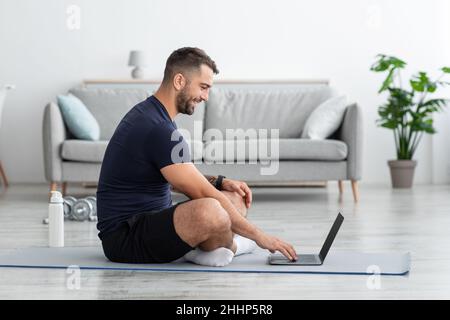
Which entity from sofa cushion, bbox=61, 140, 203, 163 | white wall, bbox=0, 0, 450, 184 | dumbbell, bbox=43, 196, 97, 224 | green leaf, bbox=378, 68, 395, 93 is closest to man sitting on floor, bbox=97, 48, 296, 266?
dumbbell, bbox=43, 196, 97, 224

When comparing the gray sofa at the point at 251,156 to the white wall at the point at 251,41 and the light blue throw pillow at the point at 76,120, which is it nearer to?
the light blue throw pillow at the point at 76,120

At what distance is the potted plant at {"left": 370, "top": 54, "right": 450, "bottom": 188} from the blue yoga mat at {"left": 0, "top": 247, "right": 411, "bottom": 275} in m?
3.54

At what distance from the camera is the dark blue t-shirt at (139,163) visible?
266cm

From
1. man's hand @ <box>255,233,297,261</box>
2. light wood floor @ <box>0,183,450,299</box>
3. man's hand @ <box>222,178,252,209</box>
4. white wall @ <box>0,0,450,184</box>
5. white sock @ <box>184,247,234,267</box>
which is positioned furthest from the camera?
white wall @ <box>0,0,450,184</box>

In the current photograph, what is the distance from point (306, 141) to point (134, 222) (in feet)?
9.27

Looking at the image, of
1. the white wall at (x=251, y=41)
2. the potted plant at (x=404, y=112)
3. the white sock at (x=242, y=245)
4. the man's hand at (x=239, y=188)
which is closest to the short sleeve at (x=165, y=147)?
the man's hand at (x=239, y=188)

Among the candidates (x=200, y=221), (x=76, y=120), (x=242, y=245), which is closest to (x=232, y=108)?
(x=76, y=120)

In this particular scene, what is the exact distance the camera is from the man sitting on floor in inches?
103

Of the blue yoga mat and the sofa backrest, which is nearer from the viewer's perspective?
the blue yoga mat

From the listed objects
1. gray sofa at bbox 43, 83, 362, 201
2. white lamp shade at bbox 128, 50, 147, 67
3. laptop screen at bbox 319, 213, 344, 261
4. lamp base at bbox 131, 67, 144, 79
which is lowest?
gray sofa at bbox 43, 83, 362, 201

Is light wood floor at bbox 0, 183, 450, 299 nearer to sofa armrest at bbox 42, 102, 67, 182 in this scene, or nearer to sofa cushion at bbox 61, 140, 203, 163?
Answer: sofa armrest at bbox 42, 102, 67, 182

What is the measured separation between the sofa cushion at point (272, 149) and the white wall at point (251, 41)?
1696 millimetres

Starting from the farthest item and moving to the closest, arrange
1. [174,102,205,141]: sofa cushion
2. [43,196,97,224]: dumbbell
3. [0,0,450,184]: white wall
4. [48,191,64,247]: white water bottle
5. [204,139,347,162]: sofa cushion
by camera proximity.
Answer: [0,0,450,184]: white wall → [174,102,205,141]: sofa cushion → [204,139,347,162]: sofa cushion → [43,196,97,224]: dumbbell → [48,191,64,247]: white water bottle

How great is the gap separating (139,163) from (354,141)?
2.95 m
